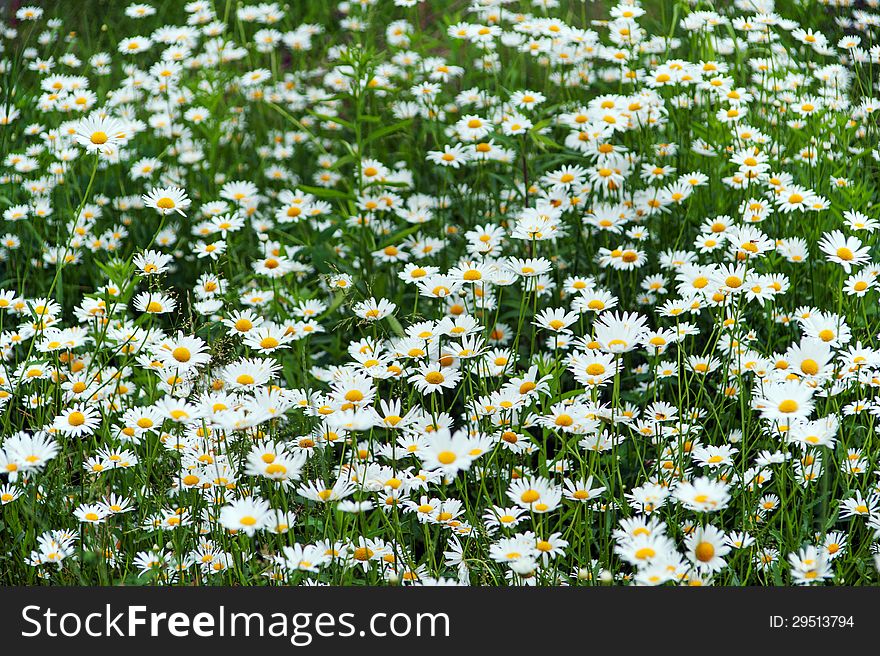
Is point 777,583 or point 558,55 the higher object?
point 558,55

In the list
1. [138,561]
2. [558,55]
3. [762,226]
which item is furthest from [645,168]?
[138,561]

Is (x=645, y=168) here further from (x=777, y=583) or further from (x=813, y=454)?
(x=777, y=583)

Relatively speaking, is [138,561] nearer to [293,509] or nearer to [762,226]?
[293,509]

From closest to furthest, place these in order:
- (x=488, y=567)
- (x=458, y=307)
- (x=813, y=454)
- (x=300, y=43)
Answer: (x=488, y=567), (x=813, y=454), (x=458, y=307), (x=300, y=43)

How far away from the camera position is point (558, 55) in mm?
3410

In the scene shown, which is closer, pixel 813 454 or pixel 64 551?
pixel 64 551

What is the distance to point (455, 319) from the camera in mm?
2453

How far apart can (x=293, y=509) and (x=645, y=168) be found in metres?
1.49

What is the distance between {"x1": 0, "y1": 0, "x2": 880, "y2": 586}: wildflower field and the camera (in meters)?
1.82

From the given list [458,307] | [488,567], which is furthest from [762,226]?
[488,567]

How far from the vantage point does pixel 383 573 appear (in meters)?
1.82

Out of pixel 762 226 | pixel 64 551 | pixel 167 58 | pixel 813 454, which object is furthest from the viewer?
pixel 167 58

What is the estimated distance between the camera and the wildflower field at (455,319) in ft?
5.98

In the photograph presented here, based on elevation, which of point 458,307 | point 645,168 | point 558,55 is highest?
point 558,55
